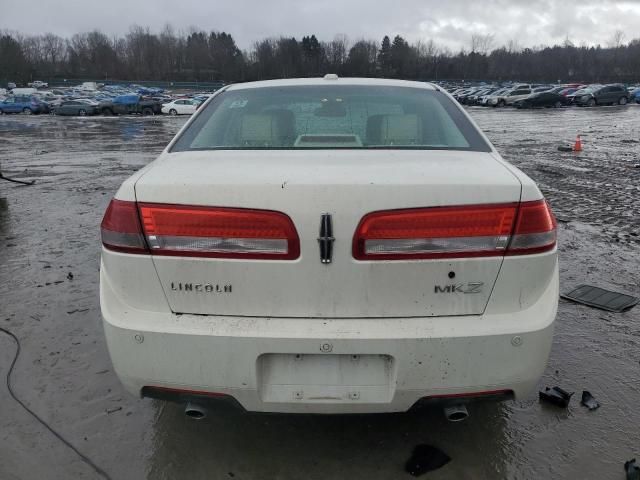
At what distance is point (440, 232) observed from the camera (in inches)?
75.9

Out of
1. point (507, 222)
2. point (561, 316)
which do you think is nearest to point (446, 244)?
point (507, 222)

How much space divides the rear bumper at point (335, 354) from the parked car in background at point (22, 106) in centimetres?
5049

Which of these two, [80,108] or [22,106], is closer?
[80,108]

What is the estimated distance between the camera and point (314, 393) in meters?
2.02

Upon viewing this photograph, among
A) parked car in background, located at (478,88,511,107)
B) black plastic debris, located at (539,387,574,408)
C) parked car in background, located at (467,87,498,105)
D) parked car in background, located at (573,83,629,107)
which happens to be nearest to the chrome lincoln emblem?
black plastic debris, located at (539,387,574,408)

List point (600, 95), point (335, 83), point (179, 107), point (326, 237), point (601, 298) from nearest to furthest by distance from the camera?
1. point (326, 237)
2. point (335, 83)
3. point (601, 298)
4. point (179, 107)
5. point (600, 95)

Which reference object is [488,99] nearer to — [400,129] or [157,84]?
[400,129]

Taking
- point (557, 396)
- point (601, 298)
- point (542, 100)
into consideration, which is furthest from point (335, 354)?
point (542, 100)

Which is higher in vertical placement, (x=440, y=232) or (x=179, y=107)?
(x=440, y=232)

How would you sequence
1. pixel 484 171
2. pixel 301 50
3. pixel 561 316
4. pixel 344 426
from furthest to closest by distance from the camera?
pixel 301 50, pixel 561 316, pixel 344 426, pixel 484 171

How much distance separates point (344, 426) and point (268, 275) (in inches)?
43.7

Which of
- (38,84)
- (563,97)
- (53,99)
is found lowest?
(53,99)

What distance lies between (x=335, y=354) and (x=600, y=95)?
5196cm

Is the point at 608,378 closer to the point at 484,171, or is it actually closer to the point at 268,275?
the point at 484,171
